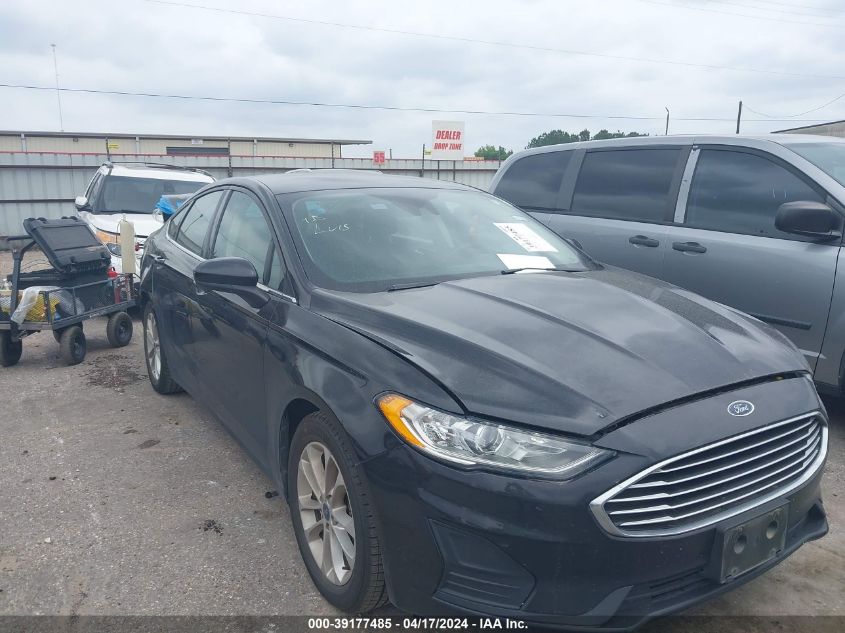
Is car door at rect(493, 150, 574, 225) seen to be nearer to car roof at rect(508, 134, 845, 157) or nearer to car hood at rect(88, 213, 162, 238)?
car roof at rect(508, 134, 845, 157)

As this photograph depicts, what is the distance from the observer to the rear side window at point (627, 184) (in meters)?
5.12

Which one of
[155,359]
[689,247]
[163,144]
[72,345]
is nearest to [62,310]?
[72,345]

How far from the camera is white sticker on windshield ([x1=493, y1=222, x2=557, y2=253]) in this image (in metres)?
3.59

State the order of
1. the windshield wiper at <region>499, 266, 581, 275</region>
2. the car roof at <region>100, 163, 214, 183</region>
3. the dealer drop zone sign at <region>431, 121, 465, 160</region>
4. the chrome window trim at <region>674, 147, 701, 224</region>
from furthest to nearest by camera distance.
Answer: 1. the dealer drop zone sign at <region>431, 121, 465, 160</region>
2. the car roof at <region>100, 163, 214, 183</region>
3. the chrome window trim at <region>674, 147, 701, 224</region>
4. the windshield wiper at <region>499, 266, 581, 275</region>

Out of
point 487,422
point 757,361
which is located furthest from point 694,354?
point 487,422

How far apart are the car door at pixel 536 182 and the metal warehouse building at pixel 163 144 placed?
2602 cm

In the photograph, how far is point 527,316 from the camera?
254cm

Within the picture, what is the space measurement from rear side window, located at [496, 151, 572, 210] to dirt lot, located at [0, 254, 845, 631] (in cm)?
276

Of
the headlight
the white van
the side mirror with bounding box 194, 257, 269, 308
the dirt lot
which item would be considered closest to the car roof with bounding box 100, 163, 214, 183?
the white van

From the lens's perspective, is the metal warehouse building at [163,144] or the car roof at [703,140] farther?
the metal warehouse building at [163,144]

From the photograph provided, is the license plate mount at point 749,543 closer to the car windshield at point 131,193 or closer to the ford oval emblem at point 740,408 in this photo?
the ford oval emblem at point 740,408

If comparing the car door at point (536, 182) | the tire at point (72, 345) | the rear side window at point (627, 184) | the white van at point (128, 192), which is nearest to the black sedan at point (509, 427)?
the rear side window at point (627, 184)

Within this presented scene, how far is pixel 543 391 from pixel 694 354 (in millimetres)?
642

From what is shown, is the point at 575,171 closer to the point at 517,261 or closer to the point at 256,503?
the point at 517,261
